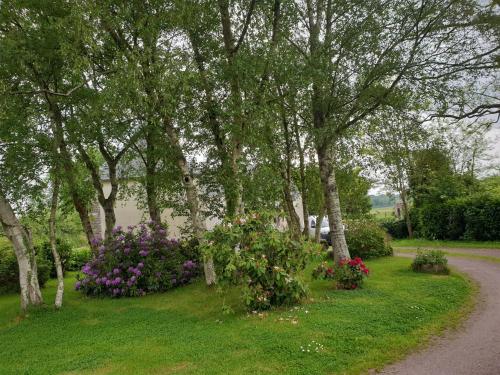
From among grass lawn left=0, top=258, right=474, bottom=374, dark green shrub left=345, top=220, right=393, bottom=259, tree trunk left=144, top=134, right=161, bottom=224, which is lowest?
grass lawn left=0, top=258, right=474, bottom=374

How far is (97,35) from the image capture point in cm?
1028

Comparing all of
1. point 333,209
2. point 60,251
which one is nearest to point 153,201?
point 333,209

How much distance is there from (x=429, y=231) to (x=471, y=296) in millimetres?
14501

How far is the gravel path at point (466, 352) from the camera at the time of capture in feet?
17.1

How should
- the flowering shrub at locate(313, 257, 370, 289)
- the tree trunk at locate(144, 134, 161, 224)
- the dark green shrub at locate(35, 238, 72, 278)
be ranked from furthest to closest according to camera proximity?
the dark green shrub at locate(35, 238, 72, 278) < the tree trunk at locate(144, 134, 161, 224) < the flowering shrub at locate(313, 257, 370, 289)

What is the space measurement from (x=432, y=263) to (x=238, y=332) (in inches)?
281

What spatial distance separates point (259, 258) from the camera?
833 centimetres

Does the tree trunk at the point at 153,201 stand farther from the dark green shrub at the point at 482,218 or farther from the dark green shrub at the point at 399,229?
the dark green shrub at the point at 399,229

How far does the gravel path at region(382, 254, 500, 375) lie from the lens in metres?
5.23

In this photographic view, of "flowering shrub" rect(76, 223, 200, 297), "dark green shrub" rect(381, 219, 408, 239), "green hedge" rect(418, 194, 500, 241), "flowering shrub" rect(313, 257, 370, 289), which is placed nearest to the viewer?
"flowering shrub" rect(313, 257, 370, 289)

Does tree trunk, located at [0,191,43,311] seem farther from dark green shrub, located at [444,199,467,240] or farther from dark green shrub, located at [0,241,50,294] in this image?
dark green shrub, located at [444,199,467,240]

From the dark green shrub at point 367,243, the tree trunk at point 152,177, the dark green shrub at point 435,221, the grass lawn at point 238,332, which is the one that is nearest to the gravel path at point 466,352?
the grass lawn at point 238,332

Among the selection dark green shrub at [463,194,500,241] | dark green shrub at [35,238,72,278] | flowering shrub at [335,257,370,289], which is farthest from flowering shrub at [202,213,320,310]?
dark green shrub at [35,238,72,278]

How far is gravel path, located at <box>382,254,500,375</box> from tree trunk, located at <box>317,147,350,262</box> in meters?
4.05
